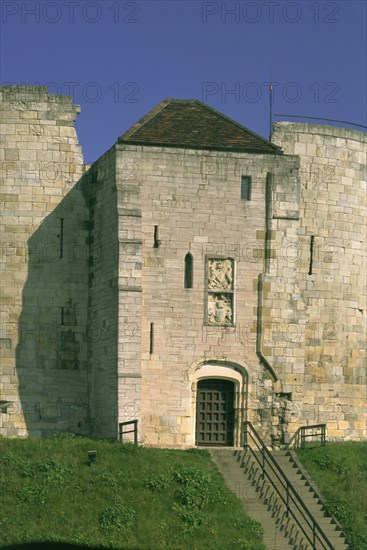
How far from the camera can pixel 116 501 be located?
31469 mm

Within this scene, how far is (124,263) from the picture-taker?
37000mm

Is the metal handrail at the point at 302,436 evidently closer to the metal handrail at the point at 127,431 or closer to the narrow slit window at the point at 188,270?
the metal handrail at the point at 127,431

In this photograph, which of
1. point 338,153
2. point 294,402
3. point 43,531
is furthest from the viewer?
point 338,153

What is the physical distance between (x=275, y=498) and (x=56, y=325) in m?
9.71

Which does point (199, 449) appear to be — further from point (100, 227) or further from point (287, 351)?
point (100, 227)

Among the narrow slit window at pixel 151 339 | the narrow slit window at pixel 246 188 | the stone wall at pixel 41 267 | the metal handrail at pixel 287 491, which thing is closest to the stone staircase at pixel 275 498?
the metal handrail at pixel 287 491

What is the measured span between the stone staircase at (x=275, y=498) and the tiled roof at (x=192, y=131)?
28.7 feet

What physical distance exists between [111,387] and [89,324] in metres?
3.00

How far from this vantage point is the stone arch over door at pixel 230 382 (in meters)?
37.5

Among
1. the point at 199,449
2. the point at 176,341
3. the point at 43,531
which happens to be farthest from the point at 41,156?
the point at 43,531

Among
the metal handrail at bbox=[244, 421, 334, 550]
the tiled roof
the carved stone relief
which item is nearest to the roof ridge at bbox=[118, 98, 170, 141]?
the tiled roof

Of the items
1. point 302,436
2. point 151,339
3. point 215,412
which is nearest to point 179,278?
point 151,339

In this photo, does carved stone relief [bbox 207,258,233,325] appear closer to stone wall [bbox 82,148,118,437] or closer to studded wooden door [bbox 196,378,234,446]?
studded wooden door [bbox 196,378,234,446]

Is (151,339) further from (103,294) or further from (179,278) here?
(103,294)
